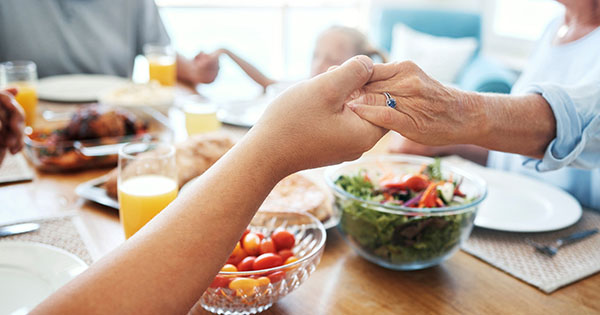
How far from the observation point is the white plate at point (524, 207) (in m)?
1.06

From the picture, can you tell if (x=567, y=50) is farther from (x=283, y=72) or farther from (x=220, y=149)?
(x=283, y=72)

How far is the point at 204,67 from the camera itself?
2.35 m

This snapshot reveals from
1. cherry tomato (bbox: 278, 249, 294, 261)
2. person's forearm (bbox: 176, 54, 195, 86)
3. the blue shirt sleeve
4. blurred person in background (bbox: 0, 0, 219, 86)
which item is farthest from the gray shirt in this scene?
the blue shirt sleeve

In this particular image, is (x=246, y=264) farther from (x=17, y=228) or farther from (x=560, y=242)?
(x=560, y=242)

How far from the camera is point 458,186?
1029mm

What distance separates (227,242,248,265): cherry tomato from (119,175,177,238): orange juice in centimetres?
21

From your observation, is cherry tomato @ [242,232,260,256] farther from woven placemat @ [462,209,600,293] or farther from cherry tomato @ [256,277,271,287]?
woven placemat @ [462,209,600,293]

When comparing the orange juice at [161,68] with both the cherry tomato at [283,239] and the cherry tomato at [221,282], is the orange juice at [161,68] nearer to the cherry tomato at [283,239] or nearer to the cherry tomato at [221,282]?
the cherry tomato at [283,239]

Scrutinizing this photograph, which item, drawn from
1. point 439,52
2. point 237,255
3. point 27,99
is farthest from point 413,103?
point 439,52

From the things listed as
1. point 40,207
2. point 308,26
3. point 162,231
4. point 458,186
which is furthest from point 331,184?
point 308,26

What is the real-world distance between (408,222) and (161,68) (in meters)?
1.61

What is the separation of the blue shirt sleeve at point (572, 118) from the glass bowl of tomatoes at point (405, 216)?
17 centimetres

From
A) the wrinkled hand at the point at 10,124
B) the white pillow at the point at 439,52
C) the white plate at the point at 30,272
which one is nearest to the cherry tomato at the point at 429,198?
the white plate at the point at 30,272

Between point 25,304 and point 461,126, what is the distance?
815mm
